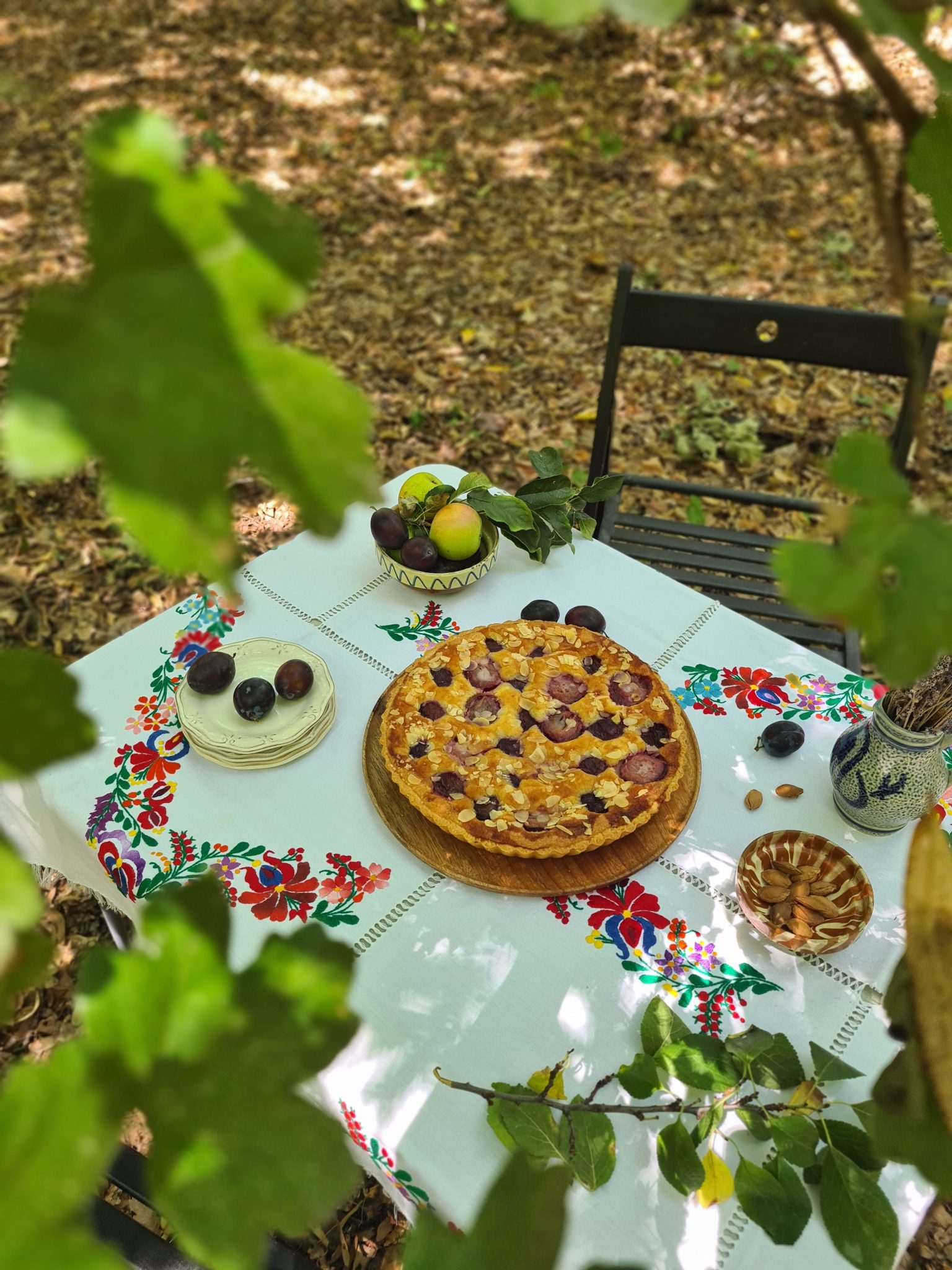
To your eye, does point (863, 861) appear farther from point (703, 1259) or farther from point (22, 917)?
point (22, 917)

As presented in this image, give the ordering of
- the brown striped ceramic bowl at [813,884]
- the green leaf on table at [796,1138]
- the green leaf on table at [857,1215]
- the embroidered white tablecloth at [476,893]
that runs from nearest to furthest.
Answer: the green leaf on table at [857,1215] < the green leaf on table at [796,1138] < the embroidered white tablecloth at [476,893] < the brown striped ceramic bowl at [813,884]

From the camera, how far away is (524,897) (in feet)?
4.15

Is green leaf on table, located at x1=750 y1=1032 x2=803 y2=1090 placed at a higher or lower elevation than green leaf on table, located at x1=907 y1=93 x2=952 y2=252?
lower

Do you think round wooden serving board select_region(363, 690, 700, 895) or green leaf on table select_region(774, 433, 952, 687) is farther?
round wooden serving board select_region(363, 690, 700, 895)

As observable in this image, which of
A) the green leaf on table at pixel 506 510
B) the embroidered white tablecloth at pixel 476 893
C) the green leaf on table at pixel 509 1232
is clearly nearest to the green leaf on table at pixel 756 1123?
the embroidered white tablecloth at pixel 476 893

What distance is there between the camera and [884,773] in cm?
125

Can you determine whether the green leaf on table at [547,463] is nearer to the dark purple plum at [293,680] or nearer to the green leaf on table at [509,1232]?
the dark purple plum at [293,680]

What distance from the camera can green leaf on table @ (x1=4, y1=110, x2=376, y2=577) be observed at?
0.80 feet

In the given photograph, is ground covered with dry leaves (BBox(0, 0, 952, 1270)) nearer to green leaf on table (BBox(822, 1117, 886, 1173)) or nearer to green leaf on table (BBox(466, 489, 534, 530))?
green leaf on table (BBox(466, 489, 534, 530))

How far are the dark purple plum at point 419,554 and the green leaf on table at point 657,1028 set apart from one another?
89cm

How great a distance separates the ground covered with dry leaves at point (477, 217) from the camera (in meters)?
3.29

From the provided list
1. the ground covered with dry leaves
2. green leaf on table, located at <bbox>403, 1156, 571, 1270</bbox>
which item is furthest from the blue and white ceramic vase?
the ground covered with dry leaves

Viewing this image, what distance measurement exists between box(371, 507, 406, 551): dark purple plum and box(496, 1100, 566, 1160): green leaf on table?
1.01 meters

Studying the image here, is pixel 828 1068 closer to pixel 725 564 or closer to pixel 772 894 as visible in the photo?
pixel 772 894
